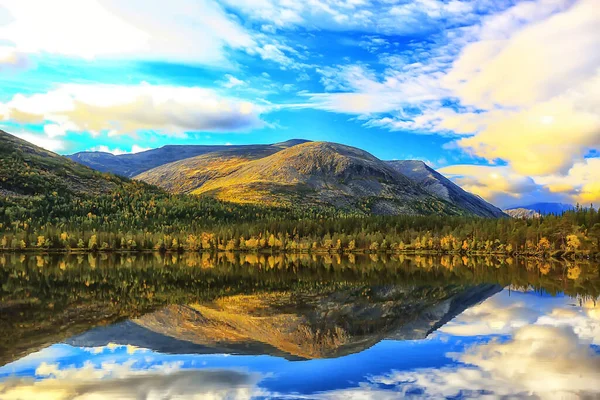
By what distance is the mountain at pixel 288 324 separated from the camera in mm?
37125

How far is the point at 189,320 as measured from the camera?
160 feet

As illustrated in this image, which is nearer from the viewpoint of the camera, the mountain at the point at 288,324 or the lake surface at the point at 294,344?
the lake surface at the point at 294,344

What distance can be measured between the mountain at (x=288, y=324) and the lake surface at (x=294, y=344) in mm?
157

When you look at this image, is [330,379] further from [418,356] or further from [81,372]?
[81,372]

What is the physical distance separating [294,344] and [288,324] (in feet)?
27.5

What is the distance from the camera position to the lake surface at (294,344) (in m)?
26.8

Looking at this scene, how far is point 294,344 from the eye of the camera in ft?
123

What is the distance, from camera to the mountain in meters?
37.1

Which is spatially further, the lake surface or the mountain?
the mountain

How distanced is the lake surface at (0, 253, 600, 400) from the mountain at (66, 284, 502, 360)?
0.52 feet

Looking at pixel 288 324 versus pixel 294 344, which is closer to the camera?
pixel 294 344

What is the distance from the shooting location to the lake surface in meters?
26.8

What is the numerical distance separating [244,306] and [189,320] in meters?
10.4

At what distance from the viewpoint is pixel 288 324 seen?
45875 mm
